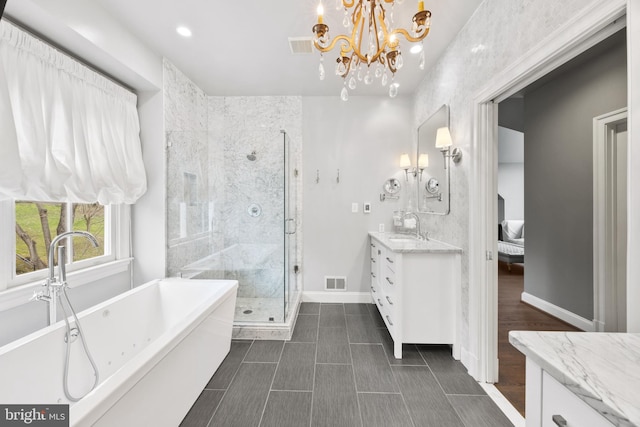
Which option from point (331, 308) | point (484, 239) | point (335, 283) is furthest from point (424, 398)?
point (335, 283)

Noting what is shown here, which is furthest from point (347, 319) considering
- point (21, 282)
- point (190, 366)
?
point (21, 282)

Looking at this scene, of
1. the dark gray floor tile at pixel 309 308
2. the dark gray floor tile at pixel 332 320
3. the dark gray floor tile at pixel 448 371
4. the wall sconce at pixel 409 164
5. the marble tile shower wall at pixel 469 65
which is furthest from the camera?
the dark gray floor tile at pixel 309 308

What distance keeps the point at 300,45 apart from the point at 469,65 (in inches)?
54.5

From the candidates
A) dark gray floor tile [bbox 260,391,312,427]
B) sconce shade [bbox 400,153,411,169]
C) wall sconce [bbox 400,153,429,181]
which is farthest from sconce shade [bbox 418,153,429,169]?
dark gray floor tile [bbox 260,391,312,427]

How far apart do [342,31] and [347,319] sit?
2.77 meters

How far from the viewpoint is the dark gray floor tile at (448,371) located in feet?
6.05

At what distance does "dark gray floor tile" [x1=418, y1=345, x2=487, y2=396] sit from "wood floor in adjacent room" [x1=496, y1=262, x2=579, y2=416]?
0.19m

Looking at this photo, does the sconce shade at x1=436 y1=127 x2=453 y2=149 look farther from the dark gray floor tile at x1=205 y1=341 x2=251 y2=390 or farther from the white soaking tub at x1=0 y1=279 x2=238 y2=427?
the dark gray floor tile at x1=205 y1=341 x2=251 y2=390

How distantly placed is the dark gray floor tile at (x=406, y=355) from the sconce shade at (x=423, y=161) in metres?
1.83

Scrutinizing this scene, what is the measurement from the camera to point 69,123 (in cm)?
180

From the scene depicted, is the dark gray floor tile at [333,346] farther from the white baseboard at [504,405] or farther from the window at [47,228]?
the window at [47,228]

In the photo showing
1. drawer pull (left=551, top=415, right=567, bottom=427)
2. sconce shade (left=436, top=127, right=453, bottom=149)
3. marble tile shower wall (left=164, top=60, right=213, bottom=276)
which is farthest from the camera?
marble tile shower wall (left=164, top=60, right=213, bottom=276)

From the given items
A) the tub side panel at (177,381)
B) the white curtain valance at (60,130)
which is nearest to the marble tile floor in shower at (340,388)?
the tub side panel at (177,381)

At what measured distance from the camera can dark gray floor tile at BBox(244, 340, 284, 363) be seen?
7.24 feet
